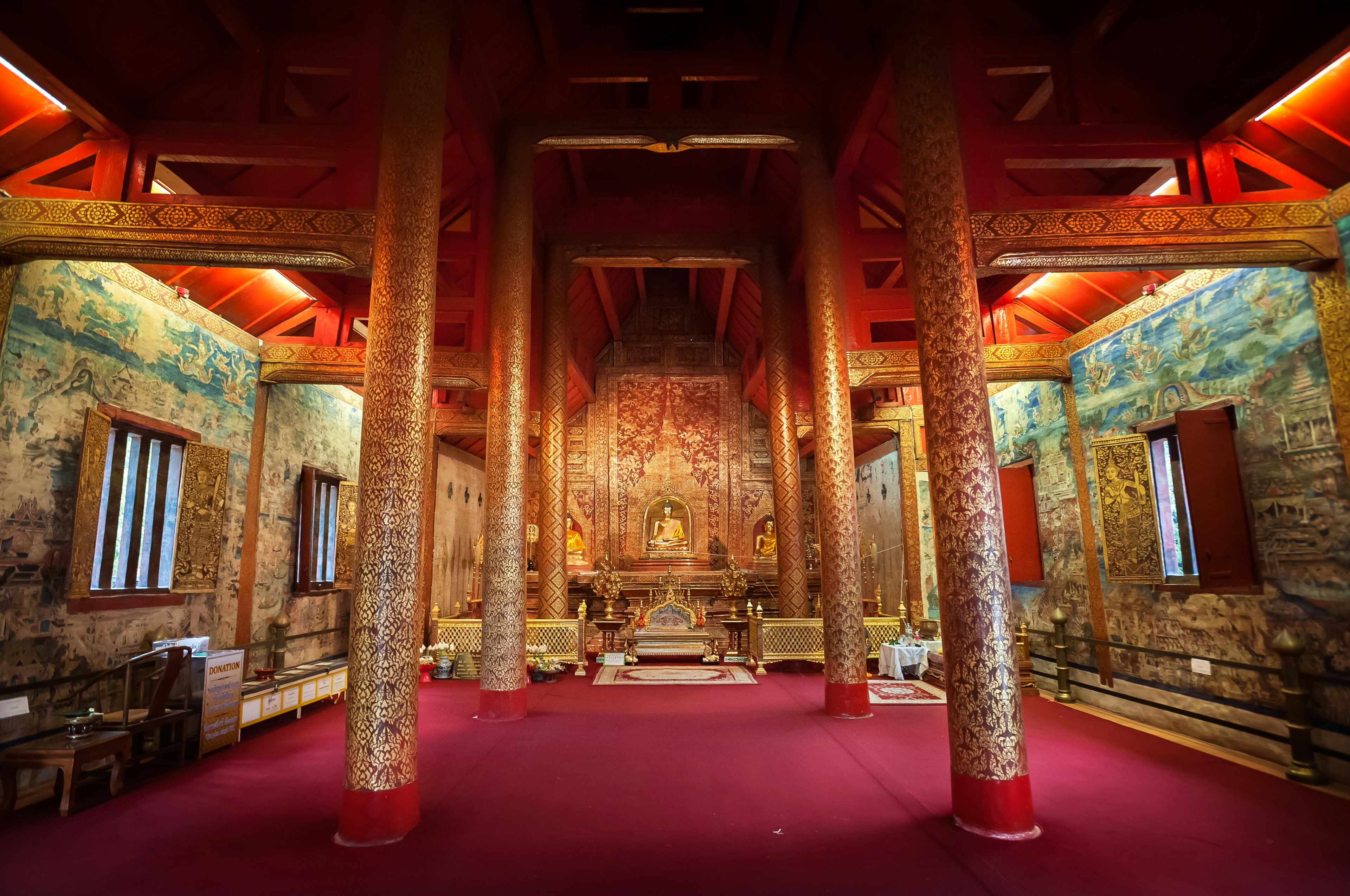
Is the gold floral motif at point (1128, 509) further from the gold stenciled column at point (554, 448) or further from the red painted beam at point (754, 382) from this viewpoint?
the gold stenciled column at point (554, 448)

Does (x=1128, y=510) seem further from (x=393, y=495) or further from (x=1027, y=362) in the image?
(x=393, y=495)

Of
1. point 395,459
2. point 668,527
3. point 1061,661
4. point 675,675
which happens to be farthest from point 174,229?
point 668,527

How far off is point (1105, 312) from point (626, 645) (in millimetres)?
11001

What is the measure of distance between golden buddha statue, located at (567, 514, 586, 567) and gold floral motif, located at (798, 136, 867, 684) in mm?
12738

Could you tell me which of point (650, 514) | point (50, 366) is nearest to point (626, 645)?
point (650, 514)

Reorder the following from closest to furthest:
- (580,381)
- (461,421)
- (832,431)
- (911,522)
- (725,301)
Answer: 1. (832,431)
2. (461,421)
3. (911,522)
4. (580,381)
5. (725,301)

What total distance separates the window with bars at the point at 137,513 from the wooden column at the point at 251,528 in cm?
142

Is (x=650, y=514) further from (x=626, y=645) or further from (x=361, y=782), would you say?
(x=361, y=782)

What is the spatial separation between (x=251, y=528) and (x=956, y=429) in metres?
9.78

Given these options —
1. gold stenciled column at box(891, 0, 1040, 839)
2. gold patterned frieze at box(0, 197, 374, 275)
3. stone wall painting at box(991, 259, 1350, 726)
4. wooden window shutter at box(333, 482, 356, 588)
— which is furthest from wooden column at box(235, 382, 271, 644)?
stone wall painting at box(991, 259, 1350, 726)

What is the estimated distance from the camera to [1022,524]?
1127cm

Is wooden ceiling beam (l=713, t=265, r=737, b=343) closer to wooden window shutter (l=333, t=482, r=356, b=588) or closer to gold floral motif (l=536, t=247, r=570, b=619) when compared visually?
gold floral motif (l=536, t=247, r=570, b=619)

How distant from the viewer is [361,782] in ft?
14.1

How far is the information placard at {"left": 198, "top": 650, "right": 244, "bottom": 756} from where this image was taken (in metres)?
6.66
